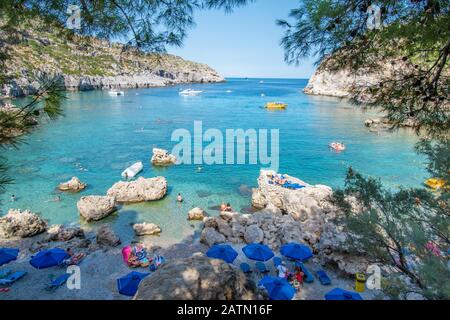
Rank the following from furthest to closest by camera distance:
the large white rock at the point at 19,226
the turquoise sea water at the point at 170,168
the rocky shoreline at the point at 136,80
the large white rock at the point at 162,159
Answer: the rocky shoreline at the point at 136,80 < the large white rock at the point at 162,159 < the turquoise sea water at the point at 170,168 < the large white rock at the point at 19,226

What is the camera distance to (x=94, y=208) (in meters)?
16.9

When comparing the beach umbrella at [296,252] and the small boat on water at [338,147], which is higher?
the small boat on water at [338,147]

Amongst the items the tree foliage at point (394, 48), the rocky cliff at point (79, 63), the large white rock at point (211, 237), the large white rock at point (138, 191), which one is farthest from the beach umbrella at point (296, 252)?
the large white rock at point (138, 191)

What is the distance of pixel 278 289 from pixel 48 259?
942cm

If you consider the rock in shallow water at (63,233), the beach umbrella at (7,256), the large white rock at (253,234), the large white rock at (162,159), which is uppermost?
the large white rock at (162,159)

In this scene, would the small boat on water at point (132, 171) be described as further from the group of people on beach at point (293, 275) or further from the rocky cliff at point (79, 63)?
the group of people on beach at point (293, 275)

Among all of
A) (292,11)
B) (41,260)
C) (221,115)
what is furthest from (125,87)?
(292,11)

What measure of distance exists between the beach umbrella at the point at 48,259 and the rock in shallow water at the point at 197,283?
331 inches

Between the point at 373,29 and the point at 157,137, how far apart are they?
3614 centimetres

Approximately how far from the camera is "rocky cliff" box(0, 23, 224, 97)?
487 centimetres

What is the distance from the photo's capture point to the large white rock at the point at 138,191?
63.2 feet

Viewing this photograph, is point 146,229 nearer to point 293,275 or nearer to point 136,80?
point 293,275

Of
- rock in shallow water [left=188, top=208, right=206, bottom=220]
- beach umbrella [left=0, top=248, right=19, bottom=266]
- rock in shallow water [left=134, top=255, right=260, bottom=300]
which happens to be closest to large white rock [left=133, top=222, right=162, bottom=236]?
rock in shallow water [left=188, top=208, right=206, bottom=220]
